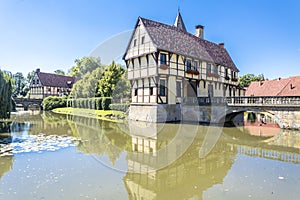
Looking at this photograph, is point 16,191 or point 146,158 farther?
point 146,158

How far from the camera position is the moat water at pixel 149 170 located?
489 cm

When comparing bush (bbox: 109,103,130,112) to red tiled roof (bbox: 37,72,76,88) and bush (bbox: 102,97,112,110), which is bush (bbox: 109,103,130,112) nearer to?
bush (bbox: 102,97,112,110)

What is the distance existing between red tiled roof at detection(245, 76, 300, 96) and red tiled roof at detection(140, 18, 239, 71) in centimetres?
697

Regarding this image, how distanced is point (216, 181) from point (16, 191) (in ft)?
15.5

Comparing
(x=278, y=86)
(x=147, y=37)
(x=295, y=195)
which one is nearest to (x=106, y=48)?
(x=147, y=37)

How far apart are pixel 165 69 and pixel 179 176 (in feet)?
41.8

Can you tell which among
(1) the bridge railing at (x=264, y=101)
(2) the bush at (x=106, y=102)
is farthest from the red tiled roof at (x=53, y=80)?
(1) the bridge railing at (x=264, y=101)

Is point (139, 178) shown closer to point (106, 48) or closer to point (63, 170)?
point (63, 170)

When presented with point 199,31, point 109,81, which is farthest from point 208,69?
point 109,81

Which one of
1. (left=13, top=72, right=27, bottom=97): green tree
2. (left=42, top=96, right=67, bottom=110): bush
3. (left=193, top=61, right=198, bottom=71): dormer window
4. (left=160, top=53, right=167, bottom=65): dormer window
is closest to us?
(left=160, top=53, right=167, bottom=65): dormer window

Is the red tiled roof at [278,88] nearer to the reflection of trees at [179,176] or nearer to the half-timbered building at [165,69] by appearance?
the half-timbered building at [165,69]

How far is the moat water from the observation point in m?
4.89

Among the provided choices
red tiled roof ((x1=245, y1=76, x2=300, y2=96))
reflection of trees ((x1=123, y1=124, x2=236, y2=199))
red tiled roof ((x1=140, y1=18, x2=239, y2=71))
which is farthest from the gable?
Answer: red tiled roof ((x1=245, y1=76, x2=300, y2=96))

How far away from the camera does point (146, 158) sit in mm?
7930
